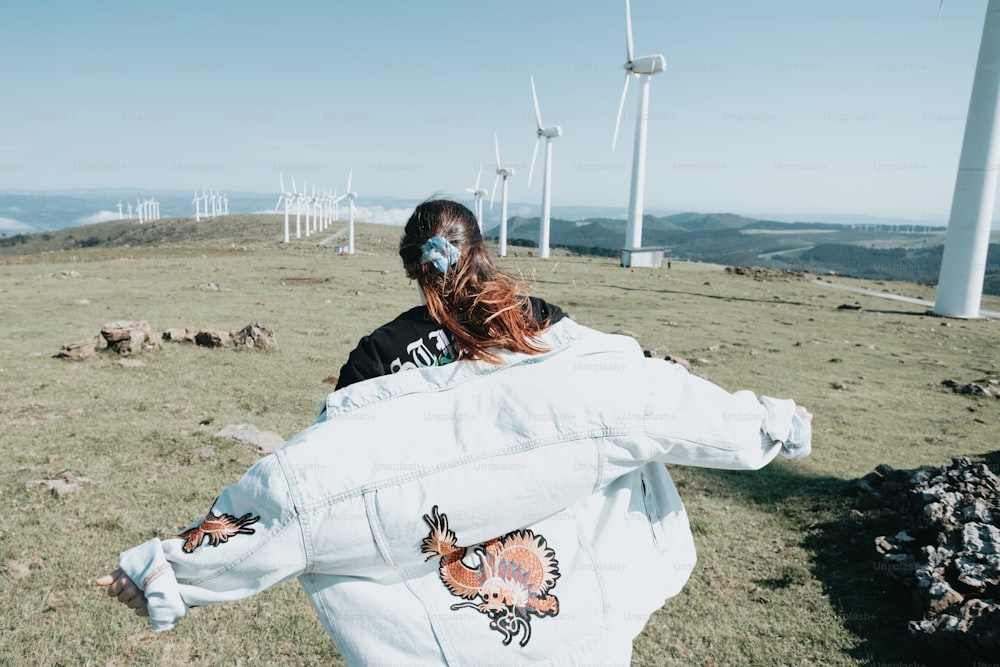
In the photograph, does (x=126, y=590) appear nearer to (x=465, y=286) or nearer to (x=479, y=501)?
(x=479, y=501)

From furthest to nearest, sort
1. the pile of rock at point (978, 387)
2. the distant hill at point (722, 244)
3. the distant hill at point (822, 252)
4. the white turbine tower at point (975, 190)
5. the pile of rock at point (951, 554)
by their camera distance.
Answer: the distant hill at point (722, 244) → the distant hill at point (822, 252) → the white turbine tower at point (975, 190) → the pile of rock at point (978, 387) → the pile of rock at point (951, 554)

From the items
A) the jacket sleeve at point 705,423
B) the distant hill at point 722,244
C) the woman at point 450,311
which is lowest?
the distant hill at point 722,244

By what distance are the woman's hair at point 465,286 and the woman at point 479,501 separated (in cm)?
1

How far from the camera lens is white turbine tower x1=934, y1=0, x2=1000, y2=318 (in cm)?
2067

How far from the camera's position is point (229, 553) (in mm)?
1649

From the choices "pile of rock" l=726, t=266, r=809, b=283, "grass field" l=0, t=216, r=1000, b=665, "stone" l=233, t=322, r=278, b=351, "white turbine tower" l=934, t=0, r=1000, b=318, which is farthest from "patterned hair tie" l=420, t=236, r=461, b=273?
"pile of rock" l=726, t=266, r=809, b=283

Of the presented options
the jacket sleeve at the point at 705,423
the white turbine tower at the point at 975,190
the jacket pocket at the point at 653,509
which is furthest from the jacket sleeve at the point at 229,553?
the white turbine tower at the point at 975,190

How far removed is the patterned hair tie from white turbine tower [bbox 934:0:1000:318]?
25.4m

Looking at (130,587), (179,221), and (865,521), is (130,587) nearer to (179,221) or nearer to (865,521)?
(865,521)

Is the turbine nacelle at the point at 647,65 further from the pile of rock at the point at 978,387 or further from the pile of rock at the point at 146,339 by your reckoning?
the pile of rock at the point at 146,339

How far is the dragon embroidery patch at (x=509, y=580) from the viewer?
6.26ft

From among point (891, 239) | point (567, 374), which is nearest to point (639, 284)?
point (567, 374)

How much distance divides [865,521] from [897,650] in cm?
186

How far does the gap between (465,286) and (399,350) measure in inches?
13.1
